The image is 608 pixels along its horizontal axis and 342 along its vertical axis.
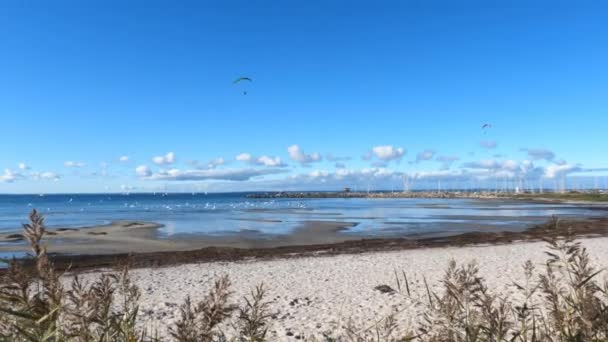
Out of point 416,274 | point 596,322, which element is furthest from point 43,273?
point 416,274

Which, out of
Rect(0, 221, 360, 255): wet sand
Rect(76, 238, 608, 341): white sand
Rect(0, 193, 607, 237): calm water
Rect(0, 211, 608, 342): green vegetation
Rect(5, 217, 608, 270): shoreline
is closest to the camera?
Rect(0, 211, 608, 342): green vegetation

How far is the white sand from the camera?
1130 centimetres

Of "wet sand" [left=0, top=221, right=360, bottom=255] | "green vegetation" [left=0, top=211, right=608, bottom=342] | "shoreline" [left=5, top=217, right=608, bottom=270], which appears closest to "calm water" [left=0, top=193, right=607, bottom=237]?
"wet sand" [left=0, top=221, right=360, bottom=255]

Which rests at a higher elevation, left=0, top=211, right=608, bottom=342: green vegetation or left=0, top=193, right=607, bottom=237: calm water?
left=0, top=211, right=608, bottom=342: green vegetation

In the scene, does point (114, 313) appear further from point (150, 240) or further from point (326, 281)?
point (150, 240)

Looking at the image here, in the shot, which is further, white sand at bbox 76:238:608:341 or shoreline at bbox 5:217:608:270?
shoreline at bbox 5:217:608:270

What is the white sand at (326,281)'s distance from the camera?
445 inches

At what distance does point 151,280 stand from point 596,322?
16.6 m

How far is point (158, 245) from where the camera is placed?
91.9 ft

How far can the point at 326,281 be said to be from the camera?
52.0ft

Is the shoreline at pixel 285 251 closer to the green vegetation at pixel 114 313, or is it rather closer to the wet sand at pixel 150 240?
the wet sand at pixel 150 240

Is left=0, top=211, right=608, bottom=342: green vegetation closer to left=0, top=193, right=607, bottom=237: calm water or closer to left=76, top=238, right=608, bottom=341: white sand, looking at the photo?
left=76, top=238, right=608, bottom=341: white sand

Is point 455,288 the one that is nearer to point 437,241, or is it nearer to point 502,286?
point 502,286

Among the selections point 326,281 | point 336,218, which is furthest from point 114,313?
point 336,218
